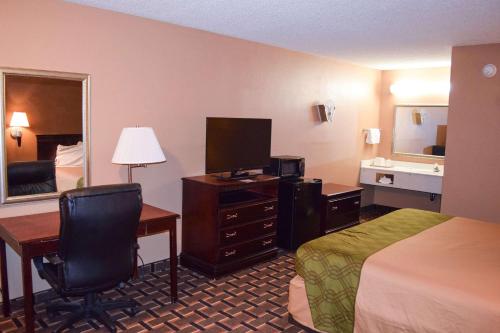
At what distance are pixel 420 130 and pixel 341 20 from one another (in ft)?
11.2

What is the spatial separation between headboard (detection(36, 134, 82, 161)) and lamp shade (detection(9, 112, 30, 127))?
134 mm

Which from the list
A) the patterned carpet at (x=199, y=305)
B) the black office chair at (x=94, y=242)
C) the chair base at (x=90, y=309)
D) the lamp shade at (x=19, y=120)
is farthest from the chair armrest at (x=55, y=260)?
the lamp shade at (x=19, y=120)

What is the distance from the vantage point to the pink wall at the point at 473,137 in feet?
15.0

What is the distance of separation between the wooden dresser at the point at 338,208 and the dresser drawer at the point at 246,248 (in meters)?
0.91

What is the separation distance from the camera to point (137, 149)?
3.20 m

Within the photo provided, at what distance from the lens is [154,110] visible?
3.84 m

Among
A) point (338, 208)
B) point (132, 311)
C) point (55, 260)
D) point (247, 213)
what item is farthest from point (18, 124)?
point (338, 208)

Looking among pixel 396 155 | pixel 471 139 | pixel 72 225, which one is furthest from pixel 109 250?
pixel 396 155

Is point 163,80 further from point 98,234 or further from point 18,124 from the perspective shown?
point 98,234

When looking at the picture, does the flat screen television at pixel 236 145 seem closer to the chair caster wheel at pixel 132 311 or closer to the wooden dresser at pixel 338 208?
the wooden dresser at pixel 338 208

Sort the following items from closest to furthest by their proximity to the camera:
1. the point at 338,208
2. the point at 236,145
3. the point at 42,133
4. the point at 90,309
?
the point at 90,309 < the point at 42,133 < the point at 236,145 < the point at 338,208

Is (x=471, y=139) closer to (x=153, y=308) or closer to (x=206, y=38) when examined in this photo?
(x=206, y=38)

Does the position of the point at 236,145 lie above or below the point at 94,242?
above

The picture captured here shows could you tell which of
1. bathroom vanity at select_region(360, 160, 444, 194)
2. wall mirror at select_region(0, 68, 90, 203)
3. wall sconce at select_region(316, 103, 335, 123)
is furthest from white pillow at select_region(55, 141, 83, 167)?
bathroom vanity at select_region(360, 160, 444, 194)
